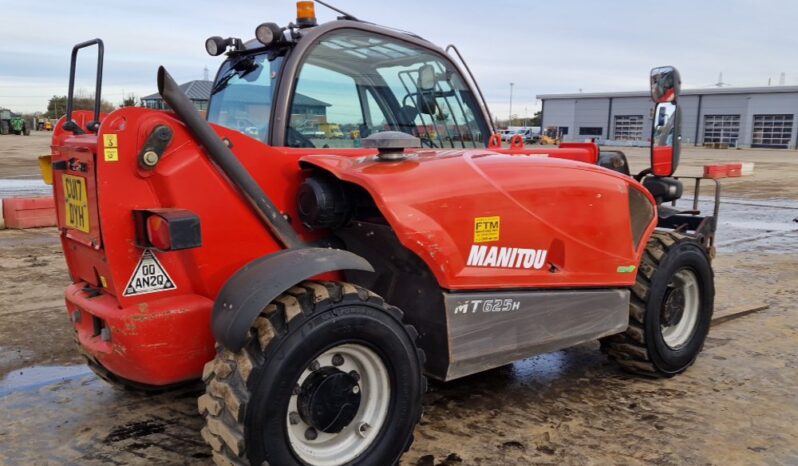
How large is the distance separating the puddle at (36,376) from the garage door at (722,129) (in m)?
68.3

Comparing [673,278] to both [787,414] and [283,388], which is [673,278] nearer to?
[787,414]

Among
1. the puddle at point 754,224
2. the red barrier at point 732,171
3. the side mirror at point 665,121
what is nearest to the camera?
the side mirror at point 665,121

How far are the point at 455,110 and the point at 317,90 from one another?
105cm

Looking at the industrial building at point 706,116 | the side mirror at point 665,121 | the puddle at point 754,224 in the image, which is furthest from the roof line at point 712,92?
the side mirror at point 665,121

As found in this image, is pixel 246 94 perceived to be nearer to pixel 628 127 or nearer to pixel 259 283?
pixel 259 283

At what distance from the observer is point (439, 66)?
3.98 metres

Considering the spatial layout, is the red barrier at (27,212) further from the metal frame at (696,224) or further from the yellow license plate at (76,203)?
the metal frame at (696,224)

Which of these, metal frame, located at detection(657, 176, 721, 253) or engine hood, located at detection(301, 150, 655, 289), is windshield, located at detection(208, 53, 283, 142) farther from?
metal frame, located at detection(657, 176, 721, 253)

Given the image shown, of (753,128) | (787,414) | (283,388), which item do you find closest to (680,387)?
(787,414)

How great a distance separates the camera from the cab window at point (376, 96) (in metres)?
3.37

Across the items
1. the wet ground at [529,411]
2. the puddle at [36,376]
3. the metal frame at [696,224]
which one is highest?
the metal frame at [696,224]

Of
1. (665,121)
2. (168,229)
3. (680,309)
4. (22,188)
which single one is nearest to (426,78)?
(665,121)

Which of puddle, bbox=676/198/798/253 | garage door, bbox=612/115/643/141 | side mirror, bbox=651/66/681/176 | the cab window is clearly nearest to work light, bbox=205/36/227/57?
the cab window

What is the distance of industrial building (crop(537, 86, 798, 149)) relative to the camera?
201 ft
